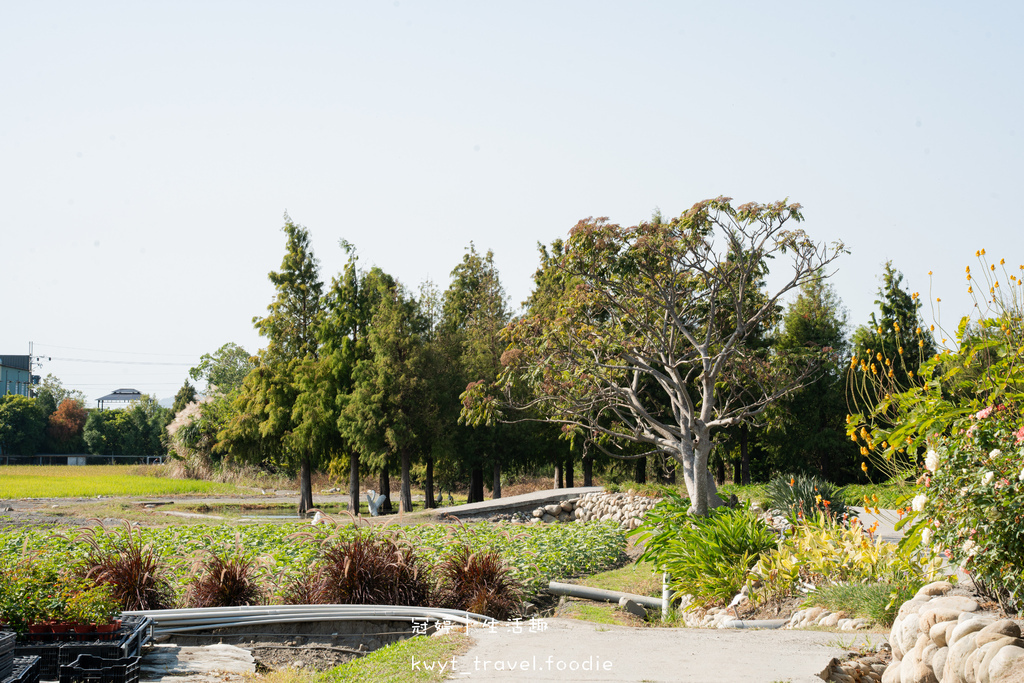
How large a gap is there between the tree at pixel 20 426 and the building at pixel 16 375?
91.4 feet

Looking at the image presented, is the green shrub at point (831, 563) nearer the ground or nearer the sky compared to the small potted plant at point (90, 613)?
nearer the ground

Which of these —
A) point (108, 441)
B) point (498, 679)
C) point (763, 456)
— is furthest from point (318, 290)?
point (108, 441)

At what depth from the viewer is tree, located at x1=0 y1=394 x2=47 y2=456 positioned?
200 feet

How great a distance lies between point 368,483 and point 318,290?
1607 cm

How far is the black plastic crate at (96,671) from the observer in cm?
473

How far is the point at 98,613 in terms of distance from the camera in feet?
16.8

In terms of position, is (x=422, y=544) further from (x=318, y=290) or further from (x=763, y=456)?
(x=763, y=456)

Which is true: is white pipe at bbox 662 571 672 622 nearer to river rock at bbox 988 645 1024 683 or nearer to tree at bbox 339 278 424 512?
river rock at bbox 988 645 1024 683

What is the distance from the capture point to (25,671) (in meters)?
4.14

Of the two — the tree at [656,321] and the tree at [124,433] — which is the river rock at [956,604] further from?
the tree at [124,433]

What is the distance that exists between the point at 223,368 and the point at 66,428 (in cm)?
2314

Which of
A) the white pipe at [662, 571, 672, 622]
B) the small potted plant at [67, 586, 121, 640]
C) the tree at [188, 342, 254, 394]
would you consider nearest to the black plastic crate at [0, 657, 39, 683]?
the small potted plant at [67, 586, 121, 640]

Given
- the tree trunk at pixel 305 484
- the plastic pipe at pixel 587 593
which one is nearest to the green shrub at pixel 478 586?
the plastic pipe at pixel 587 593

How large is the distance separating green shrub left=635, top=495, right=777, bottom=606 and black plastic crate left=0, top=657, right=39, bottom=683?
598 cm
